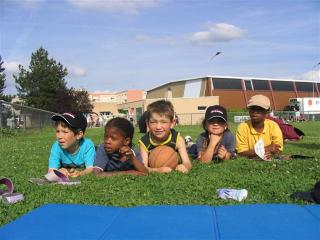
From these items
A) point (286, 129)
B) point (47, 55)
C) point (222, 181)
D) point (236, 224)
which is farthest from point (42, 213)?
point (47, 55)

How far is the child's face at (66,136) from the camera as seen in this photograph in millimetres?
6371

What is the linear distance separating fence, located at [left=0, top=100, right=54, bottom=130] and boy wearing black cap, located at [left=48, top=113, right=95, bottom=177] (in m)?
14.7

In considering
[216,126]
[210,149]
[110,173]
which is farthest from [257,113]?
[110,173]

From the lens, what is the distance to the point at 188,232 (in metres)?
3.10

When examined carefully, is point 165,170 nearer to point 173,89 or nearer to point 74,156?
point 74,156

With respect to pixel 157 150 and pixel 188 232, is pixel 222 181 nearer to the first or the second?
pixel 157 150

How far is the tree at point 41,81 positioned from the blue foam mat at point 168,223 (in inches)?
2077

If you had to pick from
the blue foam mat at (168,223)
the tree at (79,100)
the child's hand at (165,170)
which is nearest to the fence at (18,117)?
the child's hand at (165,170)

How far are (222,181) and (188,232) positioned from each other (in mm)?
2241

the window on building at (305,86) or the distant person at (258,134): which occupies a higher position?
the window on building at (305,86)

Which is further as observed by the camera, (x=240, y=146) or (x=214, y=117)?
(x=240, y=146)

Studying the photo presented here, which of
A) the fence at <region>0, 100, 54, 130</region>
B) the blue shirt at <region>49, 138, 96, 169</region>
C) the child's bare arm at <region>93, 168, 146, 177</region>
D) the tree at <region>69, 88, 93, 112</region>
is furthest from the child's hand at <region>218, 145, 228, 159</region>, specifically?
the tree at <region>69, 88, 93, 112</region>

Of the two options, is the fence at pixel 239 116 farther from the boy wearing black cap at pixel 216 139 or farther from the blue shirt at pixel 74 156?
the blue shirt at pixel 74 156

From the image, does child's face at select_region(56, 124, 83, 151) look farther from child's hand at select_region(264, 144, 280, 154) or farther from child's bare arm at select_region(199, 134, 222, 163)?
child's hand at select_region(264, 144, 280, 154)
